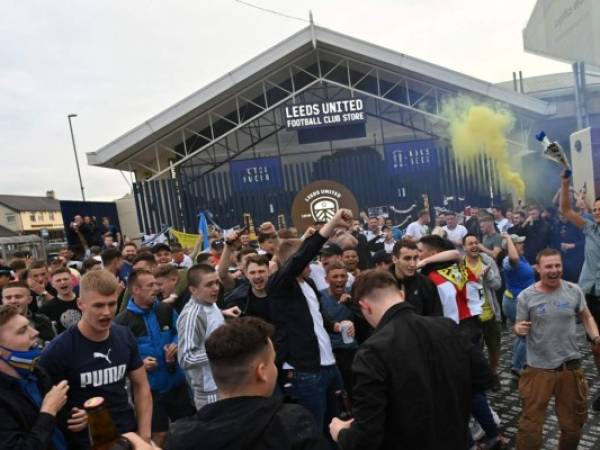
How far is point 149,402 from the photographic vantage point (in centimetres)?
275

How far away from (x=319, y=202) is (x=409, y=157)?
5134mm

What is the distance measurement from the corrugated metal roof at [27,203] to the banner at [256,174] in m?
49.8

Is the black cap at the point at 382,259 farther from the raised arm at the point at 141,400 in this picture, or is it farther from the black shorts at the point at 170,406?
the raised arm at the point at 141,400

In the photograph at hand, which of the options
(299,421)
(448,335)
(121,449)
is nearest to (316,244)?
(448,335)

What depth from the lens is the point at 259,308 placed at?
3.64 meters

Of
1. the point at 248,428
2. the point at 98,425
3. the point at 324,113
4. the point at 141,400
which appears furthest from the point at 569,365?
the point at 324,113

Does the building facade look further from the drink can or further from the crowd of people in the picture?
the drink can

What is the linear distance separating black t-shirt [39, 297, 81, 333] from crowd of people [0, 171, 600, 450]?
13 mm

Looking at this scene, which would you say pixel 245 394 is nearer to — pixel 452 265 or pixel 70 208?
pixel 452 265

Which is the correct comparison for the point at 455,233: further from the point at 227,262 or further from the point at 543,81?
the point at 543,81

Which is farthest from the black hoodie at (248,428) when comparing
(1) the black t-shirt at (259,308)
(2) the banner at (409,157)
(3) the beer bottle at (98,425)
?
(2) the banner at (409,157)

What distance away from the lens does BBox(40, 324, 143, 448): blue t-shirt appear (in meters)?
2.40

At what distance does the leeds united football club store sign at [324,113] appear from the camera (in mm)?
14986

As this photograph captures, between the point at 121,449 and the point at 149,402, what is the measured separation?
1.34m
